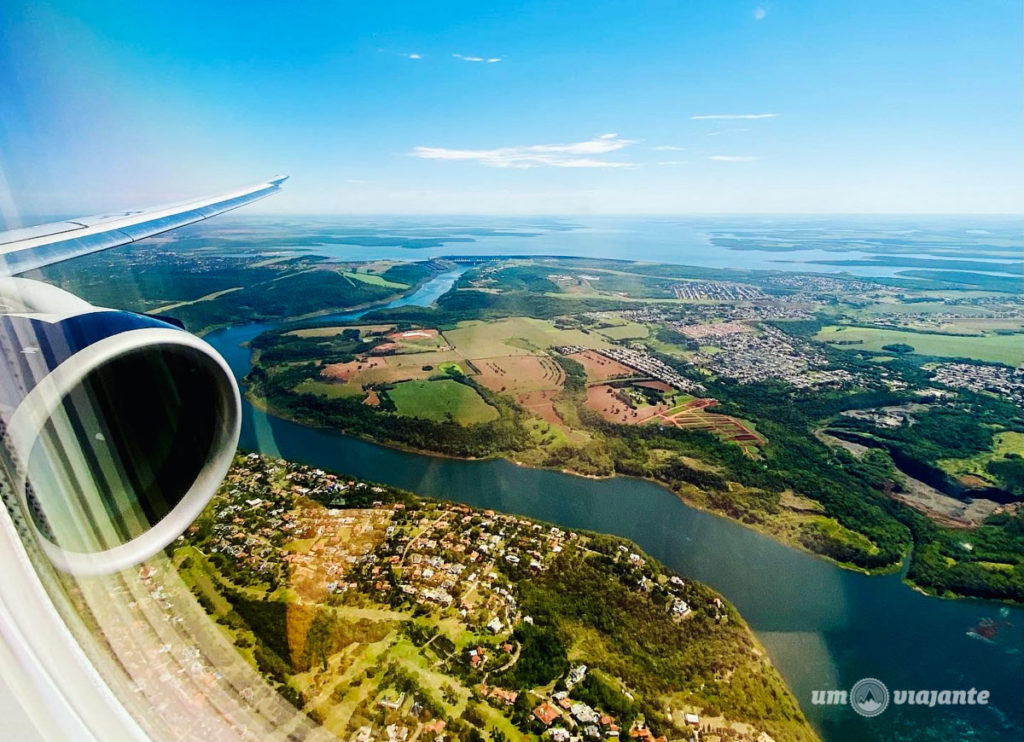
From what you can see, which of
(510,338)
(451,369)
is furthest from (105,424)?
(510,338)

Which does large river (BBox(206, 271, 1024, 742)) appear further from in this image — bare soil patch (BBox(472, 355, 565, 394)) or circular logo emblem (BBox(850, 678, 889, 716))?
bare soil patch (BBox(472, 355, 565, 394))

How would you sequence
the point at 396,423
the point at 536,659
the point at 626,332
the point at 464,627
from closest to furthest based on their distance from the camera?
the point at 536,659, the point at 464,627, the point at 396,423, the point at 626,332

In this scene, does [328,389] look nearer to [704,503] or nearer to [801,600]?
[704,503]

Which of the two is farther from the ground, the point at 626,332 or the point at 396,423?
the point at 396,423

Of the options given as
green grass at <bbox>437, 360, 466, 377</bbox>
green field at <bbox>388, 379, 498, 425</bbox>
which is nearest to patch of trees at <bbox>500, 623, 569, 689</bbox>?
green field at <bbox>388, 379, 498, 425</bbox>

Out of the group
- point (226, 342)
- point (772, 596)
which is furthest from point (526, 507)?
point (226, 342)

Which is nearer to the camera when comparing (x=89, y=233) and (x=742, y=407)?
(x=89, y=233)
